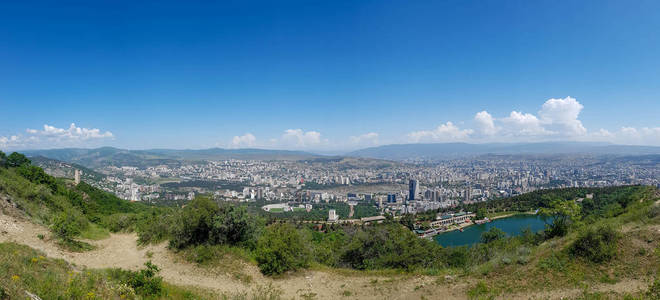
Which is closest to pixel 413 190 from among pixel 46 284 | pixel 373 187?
pixel 373 187

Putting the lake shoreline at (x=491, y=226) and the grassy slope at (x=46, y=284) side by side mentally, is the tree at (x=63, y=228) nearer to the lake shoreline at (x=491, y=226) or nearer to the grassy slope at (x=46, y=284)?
the grassy slope at (x=46, y=284)

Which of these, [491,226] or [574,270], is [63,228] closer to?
[574,270]

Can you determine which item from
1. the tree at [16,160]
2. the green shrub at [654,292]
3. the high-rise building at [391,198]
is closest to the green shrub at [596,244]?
the green shrub at [654,292]

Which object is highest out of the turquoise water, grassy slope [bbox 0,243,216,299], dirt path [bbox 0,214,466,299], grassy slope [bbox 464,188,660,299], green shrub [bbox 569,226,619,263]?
grassy slope [bbox 0,243,216,299]

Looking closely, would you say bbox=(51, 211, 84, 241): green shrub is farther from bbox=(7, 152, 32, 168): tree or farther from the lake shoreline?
the lake shoreline

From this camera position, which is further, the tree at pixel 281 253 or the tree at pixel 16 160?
the tree at pixel 16 160

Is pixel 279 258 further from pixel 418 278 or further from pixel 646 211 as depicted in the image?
pixel 646 211

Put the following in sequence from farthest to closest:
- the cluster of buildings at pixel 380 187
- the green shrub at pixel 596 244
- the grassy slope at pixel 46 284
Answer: the cluster of buildings at pixel 380 187 → the green shrub at pixel 596 244 → the grassy slope at pixel 46 284

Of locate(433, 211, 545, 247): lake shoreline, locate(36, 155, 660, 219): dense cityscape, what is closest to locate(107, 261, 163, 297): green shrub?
locate(433, 211, 545, 247): lake shoreline
